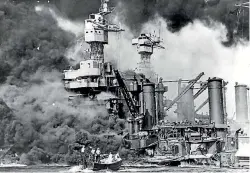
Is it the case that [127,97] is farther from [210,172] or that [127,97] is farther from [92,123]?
[210,172]

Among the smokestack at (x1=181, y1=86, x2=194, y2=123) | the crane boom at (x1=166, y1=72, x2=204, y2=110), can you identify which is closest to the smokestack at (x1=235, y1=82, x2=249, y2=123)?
the crane boom at (x1=166, y1=72, x2=204, y2=110)

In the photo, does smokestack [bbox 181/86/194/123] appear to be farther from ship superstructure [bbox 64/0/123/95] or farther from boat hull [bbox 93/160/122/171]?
boat hull [bbox 93/160/122/171]

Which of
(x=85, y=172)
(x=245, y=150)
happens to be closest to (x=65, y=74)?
(x=85, y=172)

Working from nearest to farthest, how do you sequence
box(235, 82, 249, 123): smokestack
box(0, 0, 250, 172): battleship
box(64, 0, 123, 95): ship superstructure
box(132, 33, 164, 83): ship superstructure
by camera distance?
box(0, 0, 250, 172): battleship, box(64, 0, 123, 95): ship superstructure, box(235, 82, 249, 123): smokestack, box(132, 33, 164, 83): ship superstructure

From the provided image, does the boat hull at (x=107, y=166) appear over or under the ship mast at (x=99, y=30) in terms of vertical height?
under

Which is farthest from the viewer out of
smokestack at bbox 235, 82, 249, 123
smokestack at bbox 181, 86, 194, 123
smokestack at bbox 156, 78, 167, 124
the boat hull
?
smokestack at bbox 181, 86, 194, 123

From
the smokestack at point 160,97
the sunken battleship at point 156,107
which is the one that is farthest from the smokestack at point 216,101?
the smokestack at point 160,97

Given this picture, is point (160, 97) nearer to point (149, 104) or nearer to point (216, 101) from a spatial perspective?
point (149, 104)

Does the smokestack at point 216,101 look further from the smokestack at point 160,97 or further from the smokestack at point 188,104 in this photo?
the smokestack at point 188,104
